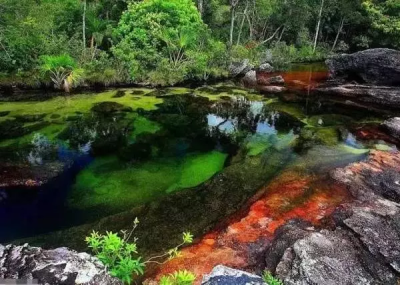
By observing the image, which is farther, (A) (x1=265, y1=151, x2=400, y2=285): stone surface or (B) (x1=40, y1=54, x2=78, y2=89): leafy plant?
(B) (x1=40, y1=54, x2=78, y2=89): leafy plant

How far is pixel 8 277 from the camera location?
13.4 feet

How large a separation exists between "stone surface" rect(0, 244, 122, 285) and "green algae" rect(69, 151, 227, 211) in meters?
5.03

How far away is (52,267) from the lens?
423 centimetres

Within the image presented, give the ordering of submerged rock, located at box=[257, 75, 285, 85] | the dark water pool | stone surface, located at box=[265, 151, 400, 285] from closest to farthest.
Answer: stone surface, located at box=[265, 151, 400, 285]
the dark water pool
submerged rock, located at box=[257, 75, 285, 85]

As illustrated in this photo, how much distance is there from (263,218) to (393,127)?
958 centimetres

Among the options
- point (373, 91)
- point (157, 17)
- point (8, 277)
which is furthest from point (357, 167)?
point (157, 17)

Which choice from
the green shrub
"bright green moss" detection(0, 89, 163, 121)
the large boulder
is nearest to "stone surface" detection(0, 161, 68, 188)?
"bright green moss" detection(0, 89, 163, 121)

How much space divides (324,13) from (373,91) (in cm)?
1813

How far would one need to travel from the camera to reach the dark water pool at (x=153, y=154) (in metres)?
9.12

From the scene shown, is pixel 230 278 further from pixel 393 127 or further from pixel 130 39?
pixel 130 39

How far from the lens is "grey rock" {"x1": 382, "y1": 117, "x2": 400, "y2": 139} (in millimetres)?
15062

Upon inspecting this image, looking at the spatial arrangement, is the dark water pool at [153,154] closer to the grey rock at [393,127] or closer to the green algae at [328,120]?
the green algae at [328,120]

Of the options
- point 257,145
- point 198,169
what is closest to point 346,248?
point 198,169

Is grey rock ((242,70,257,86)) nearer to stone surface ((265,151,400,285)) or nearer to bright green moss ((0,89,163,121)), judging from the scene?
bright green moss ((0,89,163,121))
